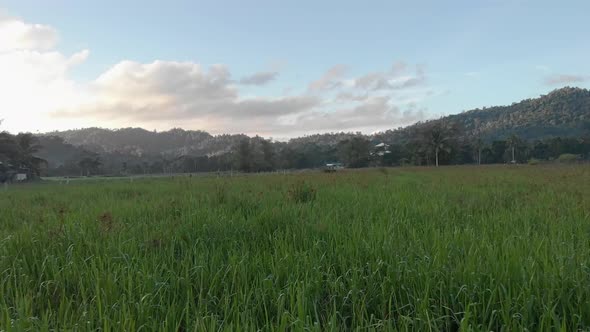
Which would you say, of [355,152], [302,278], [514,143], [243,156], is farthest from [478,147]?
[302,278]

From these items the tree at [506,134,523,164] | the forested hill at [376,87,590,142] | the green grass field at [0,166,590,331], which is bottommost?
the green grass field at [0,166,590,331]

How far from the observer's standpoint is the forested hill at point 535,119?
122 m

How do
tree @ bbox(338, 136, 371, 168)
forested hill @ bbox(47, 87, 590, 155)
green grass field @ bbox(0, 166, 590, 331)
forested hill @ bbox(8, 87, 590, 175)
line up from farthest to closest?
forested hill @ bbox(47, 87, 590, 155) < tree @ bbox(338, 136, 371, 168) < forested hill @ bbox(8, 87, 590, 175) < green grass field @ bbox(0, 166, 590, 331)

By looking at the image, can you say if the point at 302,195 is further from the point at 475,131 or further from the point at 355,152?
the point at 475,131

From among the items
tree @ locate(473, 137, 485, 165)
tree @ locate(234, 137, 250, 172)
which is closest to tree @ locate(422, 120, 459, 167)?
tree @ locate(473, 137, 485, 165)

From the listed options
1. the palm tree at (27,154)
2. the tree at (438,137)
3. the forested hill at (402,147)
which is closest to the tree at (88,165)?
the forested hill at (402,147)

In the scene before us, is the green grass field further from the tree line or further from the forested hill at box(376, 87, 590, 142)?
the forested hill at box(376, 87, 590, 142)

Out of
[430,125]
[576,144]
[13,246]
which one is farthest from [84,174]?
[576,144]

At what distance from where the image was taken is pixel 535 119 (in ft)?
445

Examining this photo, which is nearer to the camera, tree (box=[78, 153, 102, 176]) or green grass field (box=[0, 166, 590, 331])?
green grass field (box=[0, 166, 590, 331])

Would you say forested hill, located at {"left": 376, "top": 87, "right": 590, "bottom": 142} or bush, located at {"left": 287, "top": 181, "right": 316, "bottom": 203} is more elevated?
forested hill, located at {"left": 376, "top": 87, "right": 590, "bottom": 142}

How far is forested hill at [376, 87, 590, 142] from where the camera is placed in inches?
4808

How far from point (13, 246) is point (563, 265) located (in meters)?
4.65

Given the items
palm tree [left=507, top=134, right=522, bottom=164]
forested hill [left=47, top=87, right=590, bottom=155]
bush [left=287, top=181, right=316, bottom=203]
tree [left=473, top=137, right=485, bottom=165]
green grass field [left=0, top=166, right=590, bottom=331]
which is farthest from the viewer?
forested hill [left=47, top=87, right=590, bottom=155]
